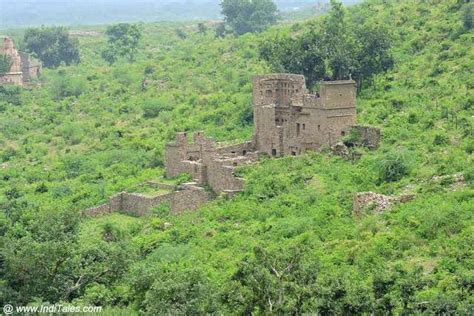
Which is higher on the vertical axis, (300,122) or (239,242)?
(300,122)

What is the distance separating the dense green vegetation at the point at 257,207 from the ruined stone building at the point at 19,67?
44.3ft

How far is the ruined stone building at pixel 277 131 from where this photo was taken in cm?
4259

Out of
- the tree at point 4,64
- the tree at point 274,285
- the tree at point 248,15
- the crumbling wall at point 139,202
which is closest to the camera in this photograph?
the tree at point 274,285

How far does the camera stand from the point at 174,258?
123ft

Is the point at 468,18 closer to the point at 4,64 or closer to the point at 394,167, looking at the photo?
the point at 394,167

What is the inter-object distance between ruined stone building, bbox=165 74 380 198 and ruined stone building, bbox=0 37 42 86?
37248mm

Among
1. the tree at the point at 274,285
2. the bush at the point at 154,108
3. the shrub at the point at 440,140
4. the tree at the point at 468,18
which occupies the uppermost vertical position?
the tree at the point at 468,18

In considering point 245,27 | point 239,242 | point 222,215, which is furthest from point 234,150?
point 245,27

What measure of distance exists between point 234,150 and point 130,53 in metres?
46.6

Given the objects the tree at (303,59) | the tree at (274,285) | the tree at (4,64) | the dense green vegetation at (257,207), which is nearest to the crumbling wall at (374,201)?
the dense green vegetation at (257,207)

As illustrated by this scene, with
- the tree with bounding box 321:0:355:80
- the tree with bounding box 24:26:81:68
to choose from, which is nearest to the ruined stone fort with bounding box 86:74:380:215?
the tree with bounding box 321:0:355:80

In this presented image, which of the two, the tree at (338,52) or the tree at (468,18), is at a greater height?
the tree at (468,18)

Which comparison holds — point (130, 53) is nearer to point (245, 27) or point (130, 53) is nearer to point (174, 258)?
point (245, 27)

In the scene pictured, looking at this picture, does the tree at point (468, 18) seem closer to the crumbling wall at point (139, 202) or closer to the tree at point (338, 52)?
the tree at point (338, 52)
